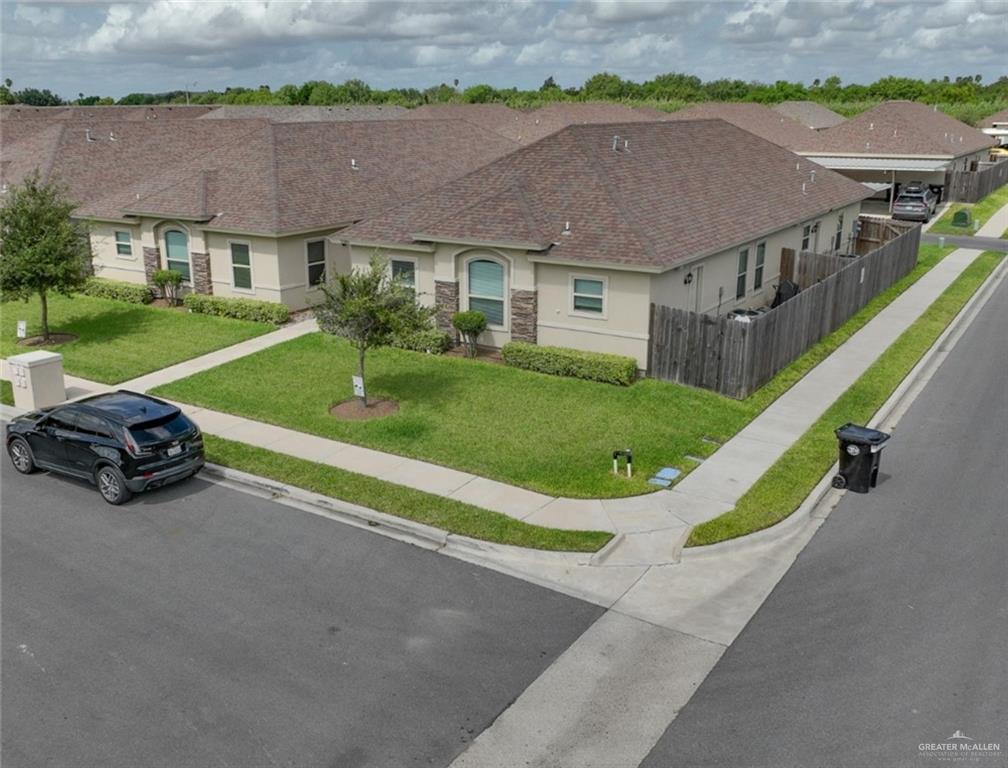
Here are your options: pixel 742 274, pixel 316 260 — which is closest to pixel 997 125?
pixel 742 274

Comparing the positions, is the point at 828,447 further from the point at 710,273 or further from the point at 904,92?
the point at 904,92

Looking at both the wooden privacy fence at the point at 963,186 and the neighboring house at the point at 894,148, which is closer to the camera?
the neighboring house at the point at 894,148

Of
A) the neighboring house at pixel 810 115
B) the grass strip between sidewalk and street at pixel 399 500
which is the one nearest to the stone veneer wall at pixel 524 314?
the grass strip between sidewalk and street at pixel 399 500

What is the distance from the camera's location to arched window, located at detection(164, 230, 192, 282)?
98.4ft

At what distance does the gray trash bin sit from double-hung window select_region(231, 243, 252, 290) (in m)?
19.8

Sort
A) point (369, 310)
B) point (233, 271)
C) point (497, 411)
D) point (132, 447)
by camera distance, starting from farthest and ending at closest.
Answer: point (233, 271), point (497, 411), point (369, 310), point (132, 447)

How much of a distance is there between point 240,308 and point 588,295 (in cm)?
1202

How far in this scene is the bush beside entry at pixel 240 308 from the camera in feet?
89.7

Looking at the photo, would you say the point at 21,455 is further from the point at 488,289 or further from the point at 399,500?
the point at 488,289

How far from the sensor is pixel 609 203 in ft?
75.3

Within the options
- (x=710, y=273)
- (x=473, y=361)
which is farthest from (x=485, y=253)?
(x=710, y=273)

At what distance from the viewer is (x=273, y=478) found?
16.3 meters

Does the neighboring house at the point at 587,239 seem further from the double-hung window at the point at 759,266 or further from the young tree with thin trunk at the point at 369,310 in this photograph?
the young tree with thin trunk at the point at 369,310

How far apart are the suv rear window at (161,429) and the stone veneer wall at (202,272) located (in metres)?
14.6
